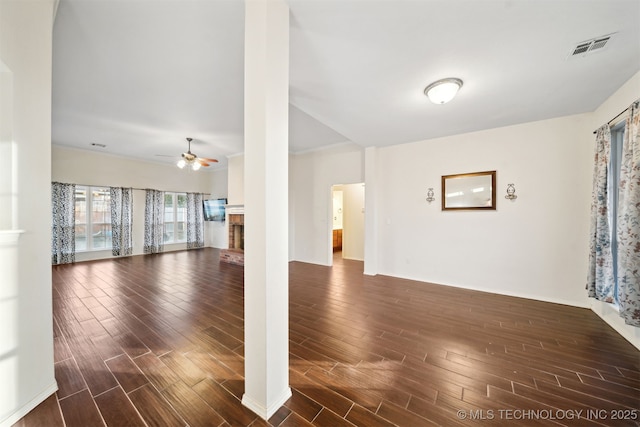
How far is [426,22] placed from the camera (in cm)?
167

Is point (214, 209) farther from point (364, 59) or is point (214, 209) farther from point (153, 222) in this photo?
point (364, 59)

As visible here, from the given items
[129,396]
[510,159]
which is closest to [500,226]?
[510,159]

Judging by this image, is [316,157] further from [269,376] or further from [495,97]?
[269,376]

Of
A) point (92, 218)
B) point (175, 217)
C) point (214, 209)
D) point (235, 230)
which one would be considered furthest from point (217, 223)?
point (92, 218)

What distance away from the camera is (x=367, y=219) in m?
4.82

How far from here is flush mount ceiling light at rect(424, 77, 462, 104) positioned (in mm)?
2345

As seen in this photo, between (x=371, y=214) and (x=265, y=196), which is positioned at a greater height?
(x=265, y=196)

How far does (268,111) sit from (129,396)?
2.12 meters

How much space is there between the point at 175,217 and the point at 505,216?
29.3 ft

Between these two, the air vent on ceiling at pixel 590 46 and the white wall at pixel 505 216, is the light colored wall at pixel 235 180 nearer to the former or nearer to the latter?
the white wall at pixel 505 216

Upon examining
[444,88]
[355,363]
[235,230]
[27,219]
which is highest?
[444,88]

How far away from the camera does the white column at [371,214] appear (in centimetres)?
477

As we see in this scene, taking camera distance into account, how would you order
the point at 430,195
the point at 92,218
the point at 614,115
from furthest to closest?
the point at 92,218, the point at 430,195, the point at 614,115

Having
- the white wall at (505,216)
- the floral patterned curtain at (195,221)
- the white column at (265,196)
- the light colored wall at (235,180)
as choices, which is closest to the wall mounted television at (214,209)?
the floral patterned curtain at (195,221)
